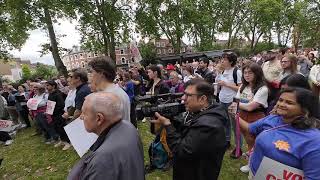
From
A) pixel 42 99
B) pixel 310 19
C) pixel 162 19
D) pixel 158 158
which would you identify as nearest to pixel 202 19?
pixel 162 19

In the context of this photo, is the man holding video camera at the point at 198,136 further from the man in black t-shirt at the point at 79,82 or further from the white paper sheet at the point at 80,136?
the man in black t-shirt at the point at 79,82

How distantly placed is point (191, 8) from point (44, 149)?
31.3 meters

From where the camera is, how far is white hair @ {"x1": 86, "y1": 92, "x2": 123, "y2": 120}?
2.33 m

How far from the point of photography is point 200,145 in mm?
2678

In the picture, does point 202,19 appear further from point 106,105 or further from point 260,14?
point 106,105

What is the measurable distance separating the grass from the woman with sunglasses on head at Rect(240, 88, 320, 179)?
2.87m

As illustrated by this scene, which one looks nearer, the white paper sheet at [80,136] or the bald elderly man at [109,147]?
the bald elderly man at [109,147]

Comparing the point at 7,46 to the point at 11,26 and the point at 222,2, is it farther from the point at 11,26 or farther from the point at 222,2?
the point at 222,2

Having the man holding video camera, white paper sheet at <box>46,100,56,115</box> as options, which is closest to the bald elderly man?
the man holding video camera

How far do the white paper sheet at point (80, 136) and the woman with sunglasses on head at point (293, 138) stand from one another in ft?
6.82

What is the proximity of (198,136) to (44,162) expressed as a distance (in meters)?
5.62

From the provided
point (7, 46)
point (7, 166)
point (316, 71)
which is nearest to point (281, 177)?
point (316, 71)

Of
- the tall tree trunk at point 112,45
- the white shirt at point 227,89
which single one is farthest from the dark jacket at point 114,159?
the tall tree trunk at point 112,45

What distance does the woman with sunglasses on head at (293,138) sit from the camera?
2.24 m
